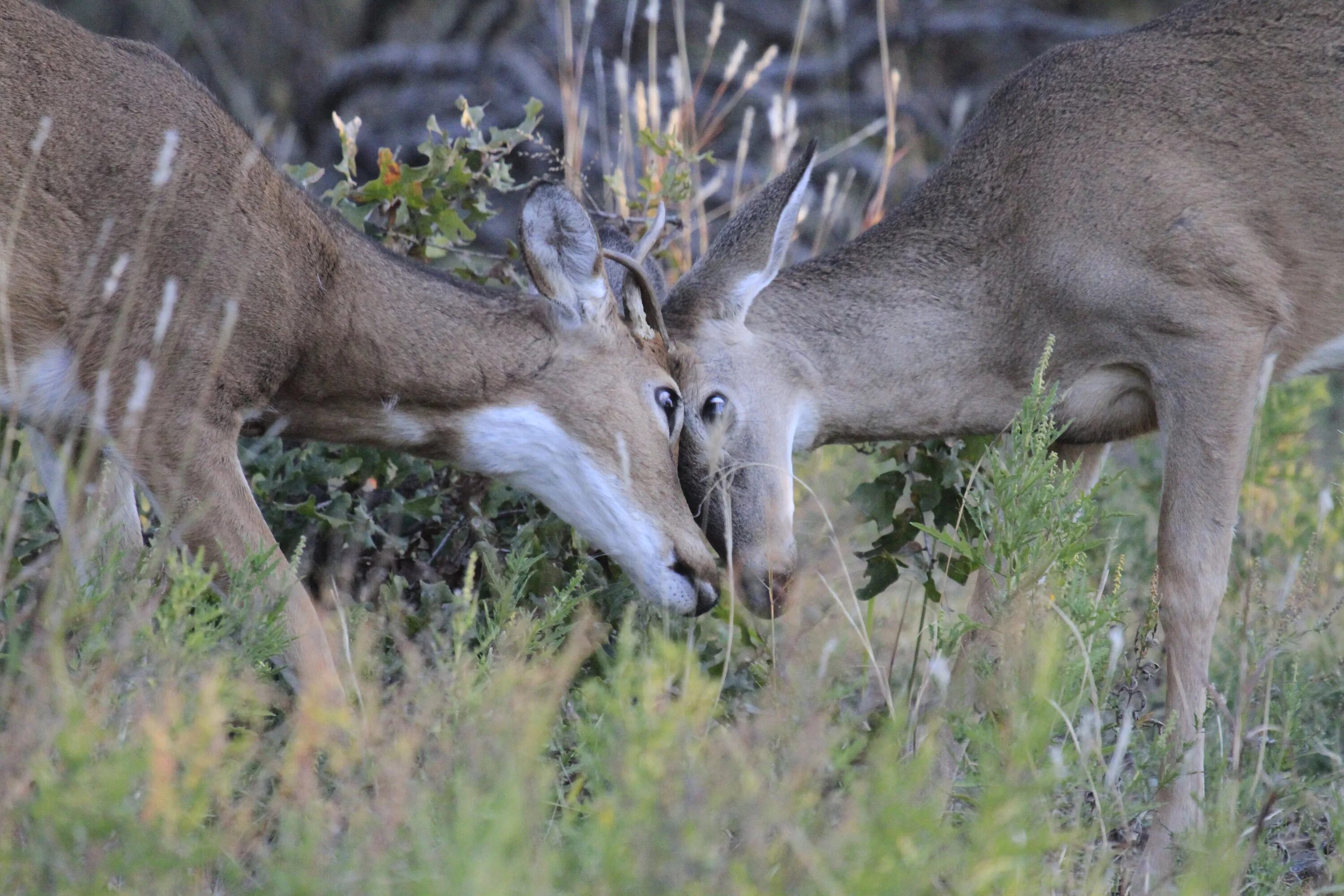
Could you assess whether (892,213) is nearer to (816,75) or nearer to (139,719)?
(139,719)

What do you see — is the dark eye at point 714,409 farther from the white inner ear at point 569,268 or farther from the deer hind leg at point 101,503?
the deer hind leg at point 101,503

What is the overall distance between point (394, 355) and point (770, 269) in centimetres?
153

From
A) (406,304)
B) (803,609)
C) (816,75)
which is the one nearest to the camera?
(406,304)

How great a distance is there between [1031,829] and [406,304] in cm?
277

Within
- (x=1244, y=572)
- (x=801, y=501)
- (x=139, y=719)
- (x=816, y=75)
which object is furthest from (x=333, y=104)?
(x=139, y=719)

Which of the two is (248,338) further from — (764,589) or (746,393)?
(764,589)

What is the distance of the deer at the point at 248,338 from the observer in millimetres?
4414

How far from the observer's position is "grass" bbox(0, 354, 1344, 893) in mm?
2459

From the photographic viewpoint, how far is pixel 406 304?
194 inches

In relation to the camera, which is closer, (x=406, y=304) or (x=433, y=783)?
(x=433, y=783)

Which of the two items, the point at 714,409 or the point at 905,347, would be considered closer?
the point at 714,409

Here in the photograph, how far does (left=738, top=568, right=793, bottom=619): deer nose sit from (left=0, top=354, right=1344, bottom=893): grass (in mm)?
661

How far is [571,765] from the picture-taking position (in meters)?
4.52

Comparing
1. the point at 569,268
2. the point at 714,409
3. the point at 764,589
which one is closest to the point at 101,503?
the point at 569,268
